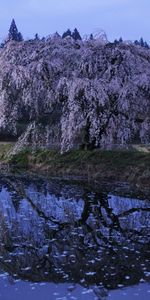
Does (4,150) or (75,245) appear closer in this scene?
(75,245)

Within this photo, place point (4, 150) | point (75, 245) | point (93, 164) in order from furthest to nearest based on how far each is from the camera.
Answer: point (4, 150) < point (93, 164) < point (75, 245)

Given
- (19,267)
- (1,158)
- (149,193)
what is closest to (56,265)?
(19,267)

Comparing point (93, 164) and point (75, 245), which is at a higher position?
point (93, 164)

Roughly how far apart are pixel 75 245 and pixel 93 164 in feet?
38.7

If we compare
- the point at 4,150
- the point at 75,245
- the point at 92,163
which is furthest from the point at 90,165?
the point at 75,245

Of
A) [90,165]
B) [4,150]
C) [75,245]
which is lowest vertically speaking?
[75,245]

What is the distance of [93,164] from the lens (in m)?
24.8

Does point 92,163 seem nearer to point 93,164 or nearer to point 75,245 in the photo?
point 93,164

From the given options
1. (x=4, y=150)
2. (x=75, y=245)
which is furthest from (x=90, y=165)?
(x=75, y=245)

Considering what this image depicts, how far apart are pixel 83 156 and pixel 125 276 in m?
15.0

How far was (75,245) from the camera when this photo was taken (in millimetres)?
13172

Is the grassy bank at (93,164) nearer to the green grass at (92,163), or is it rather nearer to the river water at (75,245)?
the green grass at (92,163)

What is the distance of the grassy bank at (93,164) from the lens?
75.0 feet

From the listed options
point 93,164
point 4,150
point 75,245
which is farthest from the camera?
point 4,150
